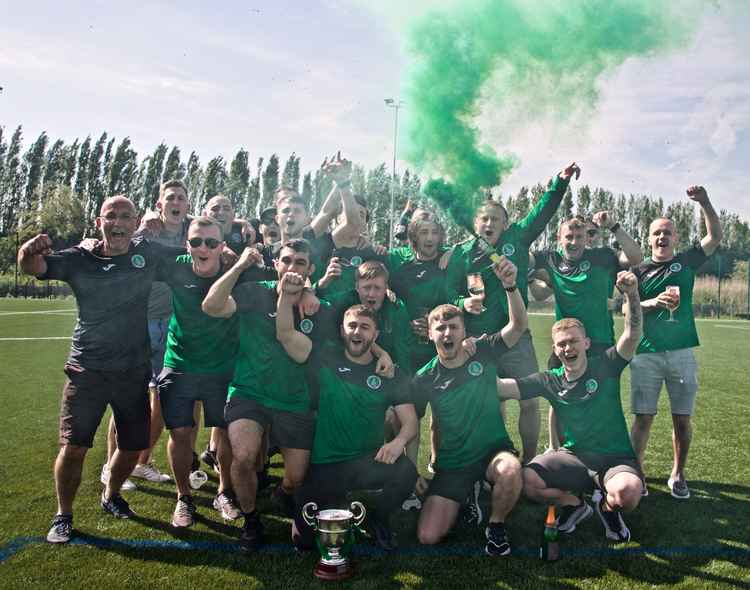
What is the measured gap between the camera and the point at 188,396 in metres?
4.41

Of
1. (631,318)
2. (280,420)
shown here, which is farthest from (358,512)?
(631,318)

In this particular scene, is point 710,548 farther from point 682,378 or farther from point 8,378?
point 8,378

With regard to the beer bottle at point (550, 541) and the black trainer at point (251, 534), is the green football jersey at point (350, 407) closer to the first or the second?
the black trainer at point (251, 534)

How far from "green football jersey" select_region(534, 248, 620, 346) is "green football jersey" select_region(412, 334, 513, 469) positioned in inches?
58.1

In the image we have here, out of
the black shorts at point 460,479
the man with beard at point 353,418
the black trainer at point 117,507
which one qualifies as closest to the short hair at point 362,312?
the man with beard at point 353,418

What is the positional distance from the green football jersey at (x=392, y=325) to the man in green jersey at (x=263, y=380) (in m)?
0.15

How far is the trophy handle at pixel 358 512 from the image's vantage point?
12.1ft

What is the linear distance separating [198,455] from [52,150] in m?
60.7

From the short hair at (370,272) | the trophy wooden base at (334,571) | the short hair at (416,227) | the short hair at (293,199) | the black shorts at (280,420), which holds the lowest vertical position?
the trophy wooden base at (334,571)

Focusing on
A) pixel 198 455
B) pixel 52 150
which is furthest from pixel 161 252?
pixel 52 150

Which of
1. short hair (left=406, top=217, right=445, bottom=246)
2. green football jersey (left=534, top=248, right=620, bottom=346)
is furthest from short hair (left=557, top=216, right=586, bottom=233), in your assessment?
short hair (left=406, top=217, right=445, bottom=246)

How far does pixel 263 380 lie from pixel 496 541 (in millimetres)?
1932

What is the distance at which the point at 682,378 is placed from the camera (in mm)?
5180

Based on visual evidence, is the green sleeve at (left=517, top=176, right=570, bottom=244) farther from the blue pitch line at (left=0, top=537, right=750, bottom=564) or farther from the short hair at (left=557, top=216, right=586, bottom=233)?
the blue pitch line at (left=0, top=537, right=750, bottom=564)
